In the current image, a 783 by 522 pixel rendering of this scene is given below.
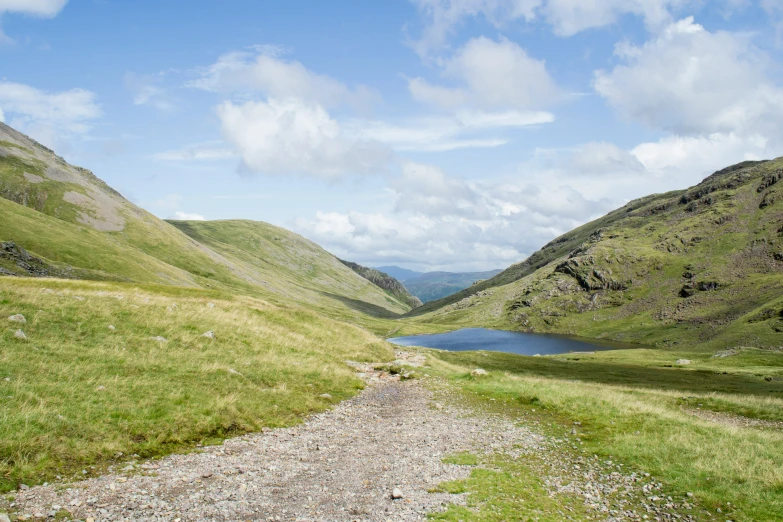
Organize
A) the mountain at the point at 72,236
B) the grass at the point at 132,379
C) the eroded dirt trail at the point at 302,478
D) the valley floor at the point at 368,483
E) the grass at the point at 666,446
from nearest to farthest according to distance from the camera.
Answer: the eroded dirt trail at the point at 302,478, the valley floor at the point at 368,483, the grass at the point at 666,446, the grass at the point at 132,379, the mountain at the point at 72,236

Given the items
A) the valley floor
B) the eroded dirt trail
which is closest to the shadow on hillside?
the valley floor

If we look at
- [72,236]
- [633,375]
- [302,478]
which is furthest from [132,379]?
[72,236]

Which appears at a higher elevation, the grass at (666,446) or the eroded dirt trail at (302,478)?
the grass at (666,446)

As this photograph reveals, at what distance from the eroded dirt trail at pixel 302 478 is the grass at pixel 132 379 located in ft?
5.03

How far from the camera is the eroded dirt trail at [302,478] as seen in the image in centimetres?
1238

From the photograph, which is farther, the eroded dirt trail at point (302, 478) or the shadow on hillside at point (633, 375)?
the shadow on hillside at point (633, 375)

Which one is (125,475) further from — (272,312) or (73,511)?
(272,312)

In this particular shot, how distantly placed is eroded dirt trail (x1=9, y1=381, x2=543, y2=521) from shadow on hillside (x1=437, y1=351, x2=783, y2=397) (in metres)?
61.1

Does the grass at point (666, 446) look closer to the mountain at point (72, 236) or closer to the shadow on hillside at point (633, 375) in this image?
the shadow on hillside at point (633, 375)

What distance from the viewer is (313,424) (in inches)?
885

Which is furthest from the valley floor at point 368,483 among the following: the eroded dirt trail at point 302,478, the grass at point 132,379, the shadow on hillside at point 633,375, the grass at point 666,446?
the shadow on hillside at point 633,375

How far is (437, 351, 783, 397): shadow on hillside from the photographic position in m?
68.9

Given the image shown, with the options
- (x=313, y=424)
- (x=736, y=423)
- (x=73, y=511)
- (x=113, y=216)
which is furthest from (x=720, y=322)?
(x=113, y=216)

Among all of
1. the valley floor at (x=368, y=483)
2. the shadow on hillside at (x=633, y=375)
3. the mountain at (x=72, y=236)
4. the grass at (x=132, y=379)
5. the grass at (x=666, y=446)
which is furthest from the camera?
the mountain at (x=72, y=236)
